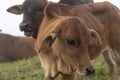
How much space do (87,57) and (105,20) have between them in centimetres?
208

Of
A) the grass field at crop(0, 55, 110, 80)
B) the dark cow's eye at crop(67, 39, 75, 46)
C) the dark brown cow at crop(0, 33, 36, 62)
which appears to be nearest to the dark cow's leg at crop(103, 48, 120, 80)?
the grass field at crop(0, 55, 110, 80)

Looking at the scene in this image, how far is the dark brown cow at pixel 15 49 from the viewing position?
546 inches

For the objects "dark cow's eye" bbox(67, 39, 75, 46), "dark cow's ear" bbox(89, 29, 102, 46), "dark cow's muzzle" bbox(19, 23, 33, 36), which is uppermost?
"dark cow's eye" bbox(67, 39, 75, 46)

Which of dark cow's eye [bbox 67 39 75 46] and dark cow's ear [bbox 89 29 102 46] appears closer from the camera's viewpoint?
dark cow's eye [bbox 67 39 75 46]

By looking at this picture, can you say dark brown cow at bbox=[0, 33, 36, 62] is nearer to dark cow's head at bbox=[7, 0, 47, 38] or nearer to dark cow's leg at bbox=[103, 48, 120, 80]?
dark cow's head at bbox=[7, 0, 47, 38]

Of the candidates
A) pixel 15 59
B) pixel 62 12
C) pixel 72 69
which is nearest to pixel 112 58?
pixel 62 12

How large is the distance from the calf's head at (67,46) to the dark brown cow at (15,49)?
7156 mm

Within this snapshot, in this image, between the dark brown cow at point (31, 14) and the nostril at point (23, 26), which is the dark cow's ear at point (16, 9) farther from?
the nostril at point (23, 26)

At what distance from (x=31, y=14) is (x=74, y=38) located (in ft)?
7.75

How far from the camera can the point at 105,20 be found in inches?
313

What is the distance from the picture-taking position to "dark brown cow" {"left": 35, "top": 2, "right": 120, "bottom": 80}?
19.9 ft

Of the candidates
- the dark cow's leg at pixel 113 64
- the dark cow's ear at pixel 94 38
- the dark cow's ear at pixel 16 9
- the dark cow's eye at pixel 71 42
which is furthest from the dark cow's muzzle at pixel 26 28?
the dark cow's eye at pixel 71 42

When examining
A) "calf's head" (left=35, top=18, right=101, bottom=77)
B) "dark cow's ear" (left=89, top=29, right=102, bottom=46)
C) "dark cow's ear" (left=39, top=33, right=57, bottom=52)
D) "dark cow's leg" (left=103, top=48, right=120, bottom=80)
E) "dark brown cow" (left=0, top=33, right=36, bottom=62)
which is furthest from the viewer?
"dark brown cow" (left=0, top=33, right=36, bottom=62)

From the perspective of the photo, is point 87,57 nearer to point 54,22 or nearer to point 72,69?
point 72,69
